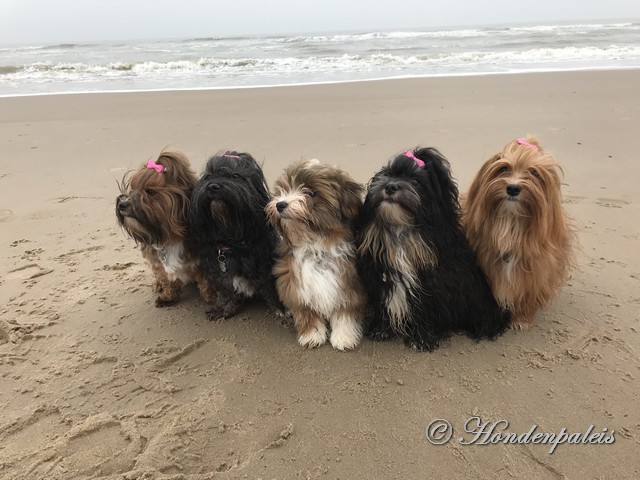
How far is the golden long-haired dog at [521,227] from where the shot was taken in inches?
101

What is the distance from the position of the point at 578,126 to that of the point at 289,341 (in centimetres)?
638

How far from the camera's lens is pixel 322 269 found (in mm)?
2920

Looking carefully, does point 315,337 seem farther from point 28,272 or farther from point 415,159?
point 28,272

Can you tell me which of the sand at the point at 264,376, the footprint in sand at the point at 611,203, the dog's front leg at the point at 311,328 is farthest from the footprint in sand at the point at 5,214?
the footprint in sand at the point at 611,203

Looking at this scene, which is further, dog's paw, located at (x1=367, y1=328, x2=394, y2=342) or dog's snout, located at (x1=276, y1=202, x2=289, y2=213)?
dog's paw, located at (x1=367, y1=328, x2=394, y2=342)

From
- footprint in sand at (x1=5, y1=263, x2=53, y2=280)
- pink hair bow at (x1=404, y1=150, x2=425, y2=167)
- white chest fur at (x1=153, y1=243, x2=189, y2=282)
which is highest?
pink hair bow at (x1=404, y1=150, x2=425, y2=167)

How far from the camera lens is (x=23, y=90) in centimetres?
1338

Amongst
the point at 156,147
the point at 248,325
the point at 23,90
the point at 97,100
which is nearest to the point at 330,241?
the point at 248,325

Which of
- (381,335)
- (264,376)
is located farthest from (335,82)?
(264,376)

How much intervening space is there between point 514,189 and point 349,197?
966mm

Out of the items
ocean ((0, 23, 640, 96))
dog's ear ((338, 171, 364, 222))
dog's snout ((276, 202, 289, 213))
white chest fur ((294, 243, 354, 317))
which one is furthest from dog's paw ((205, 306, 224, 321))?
ocean ((0, 23, 640, 96))

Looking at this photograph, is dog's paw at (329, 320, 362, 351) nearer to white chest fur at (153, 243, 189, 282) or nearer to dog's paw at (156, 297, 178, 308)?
white chest fur at (153, 243, 189, 282)

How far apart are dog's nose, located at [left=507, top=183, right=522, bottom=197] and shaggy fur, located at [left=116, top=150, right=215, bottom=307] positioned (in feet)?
7.08

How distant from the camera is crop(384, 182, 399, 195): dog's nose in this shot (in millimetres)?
2545
